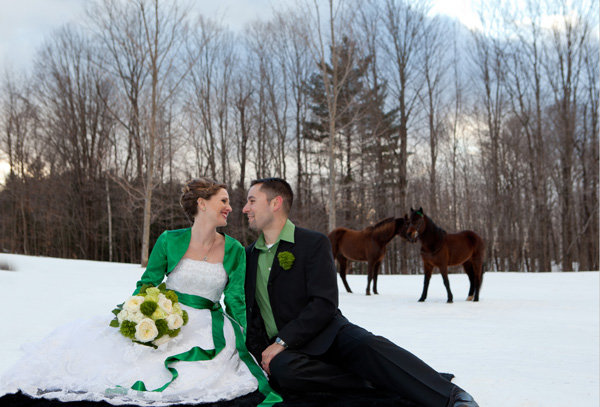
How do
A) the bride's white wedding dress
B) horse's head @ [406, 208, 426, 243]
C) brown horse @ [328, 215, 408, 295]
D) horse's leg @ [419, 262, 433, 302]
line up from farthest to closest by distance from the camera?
brown horse @ [328, 215, 408, 295] → horse's leg @ [419, 262, 433, 302] → horse's head @ [406, 208, 426, 243] → the bride's white wedding dress

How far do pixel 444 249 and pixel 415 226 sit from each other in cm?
74

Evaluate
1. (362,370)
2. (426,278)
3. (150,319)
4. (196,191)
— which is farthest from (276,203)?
(426,278)

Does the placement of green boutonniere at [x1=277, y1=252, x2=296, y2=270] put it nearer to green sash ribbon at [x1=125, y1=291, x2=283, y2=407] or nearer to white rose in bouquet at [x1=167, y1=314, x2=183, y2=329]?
green sash ribbon at [x1=125, y1=291, x2=283, y2=407]

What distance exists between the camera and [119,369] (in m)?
2.87

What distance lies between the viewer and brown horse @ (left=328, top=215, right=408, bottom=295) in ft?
30.0

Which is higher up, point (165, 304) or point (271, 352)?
point (165, 304)

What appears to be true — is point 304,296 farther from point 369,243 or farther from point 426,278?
point 369,243

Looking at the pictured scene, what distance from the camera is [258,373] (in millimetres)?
3006

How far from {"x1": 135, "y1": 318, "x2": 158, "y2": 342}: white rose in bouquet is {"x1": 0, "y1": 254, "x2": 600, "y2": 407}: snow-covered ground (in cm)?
63

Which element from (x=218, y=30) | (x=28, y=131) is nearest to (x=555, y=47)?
(x=218, y=30)

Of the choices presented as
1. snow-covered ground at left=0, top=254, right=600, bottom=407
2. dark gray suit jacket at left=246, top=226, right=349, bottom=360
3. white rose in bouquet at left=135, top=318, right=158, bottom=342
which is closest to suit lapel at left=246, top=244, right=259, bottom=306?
dark gray suit jacket at left=246, top=226, right=349, bottom=360

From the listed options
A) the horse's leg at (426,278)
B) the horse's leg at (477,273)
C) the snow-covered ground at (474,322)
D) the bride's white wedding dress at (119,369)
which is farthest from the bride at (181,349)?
the horse's leg at (477,273)

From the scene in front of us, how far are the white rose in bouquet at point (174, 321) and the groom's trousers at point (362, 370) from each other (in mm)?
667

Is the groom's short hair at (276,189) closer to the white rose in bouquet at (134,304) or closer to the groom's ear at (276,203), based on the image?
the groom's ear at (276,203)
